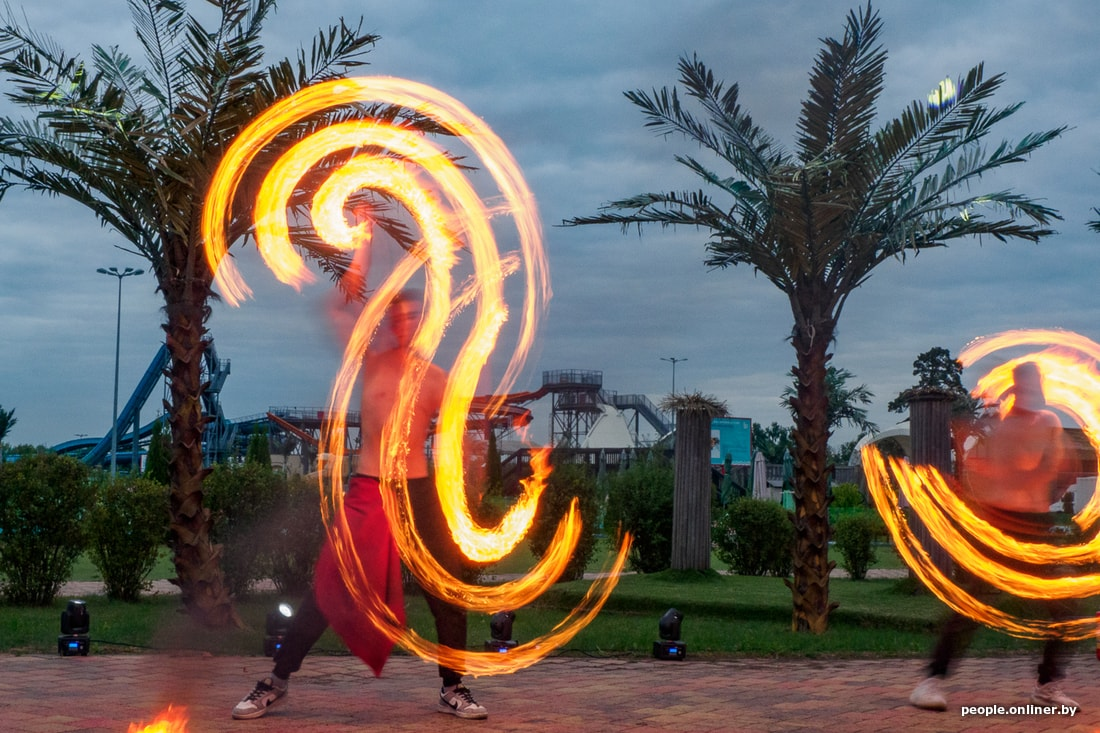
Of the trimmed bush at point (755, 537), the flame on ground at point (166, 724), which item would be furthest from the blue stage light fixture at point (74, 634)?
the trimmed bush at point (755, 537)

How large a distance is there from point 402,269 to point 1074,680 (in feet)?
19.6

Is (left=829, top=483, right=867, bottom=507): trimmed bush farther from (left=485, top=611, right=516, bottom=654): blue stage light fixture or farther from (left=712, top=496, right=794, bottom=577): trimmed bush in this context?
(left=485, top=611, right=516, bottom=654): blue stage light fixture

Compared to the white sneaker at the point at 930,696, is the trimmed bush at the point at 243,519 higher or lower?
higher

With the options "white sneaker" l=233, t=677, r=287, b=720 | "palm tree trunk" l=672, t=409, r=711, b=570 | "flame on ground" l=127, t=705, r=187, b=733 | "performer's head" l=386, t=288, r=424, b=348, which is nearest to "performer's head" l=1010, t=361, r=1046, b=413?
"performer's head" l=386, t=288, r=424, b=348

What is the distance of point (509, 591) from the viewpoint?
23.7 ft

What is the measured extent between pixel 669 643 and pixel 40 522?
882cm

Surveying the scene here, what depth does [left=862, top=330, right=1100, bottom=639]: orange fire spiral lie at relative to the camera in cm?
666

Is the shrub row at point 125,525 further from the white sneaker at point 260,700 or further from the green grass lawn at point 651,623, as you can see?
the white sneaker at point 260,700

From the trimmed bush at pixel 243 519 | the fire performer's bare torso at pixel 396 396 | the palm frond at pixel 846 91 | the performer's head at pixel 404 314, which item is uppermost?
the palm frond at pixel 846 91

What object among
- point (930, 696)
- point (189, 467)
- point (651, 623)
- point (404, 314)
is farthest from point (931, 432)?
point (404, 314)

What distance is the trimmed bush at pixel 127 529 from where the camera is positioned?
48.3 ft

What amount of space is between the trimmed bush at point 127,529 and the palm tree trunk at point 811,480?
27.4ft

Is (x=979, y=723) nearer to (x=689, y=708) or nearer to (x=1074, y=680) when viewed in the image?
(x=689, y=708)

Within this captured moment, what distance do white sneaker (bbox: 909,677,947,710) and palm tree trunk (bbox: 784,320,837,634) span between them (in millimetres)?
5194
